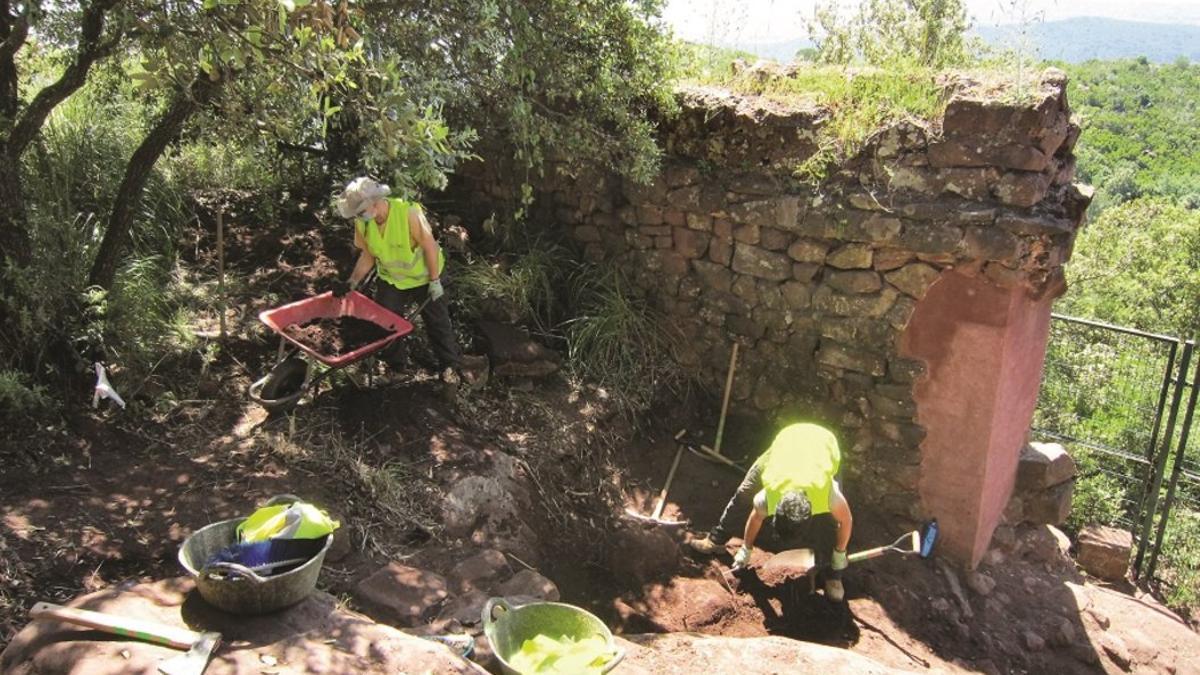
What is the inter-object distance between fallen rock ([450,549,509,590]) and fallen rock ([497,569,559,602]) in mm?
108

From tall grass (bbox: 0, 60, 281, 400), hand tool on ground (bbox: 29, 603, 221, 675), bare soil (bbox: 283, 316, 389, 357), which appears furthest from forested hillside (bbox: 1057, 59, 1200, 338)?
tall grass (bbox: 0, 60, 281, 400)

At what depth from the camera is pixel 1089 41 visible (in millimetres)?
15008

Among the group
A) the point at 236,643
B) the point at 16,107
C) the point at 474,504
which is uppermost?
the point at 16,107

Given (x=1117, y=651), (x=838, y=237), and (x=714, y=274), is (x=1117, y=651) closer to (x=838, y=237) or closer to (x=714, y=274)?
(x=838, y=237)

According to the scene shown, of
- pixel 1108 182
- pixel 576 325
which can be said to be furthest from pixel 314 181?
pixel 1108 182

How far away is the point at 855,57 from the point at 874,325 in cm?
212

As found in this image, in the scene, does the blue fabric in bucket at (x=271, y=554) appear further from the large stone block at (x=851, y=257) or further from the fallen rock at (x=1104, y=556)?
the fallen rock at (x=1104, y=556)

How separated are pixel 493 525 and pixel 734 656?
1.42m

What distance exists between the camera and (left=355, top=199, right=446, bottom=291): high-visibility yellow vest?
4977 millimetres

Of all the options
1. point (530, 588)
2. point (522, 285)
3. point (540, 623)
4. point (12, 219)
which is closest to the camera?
point (540, 623)

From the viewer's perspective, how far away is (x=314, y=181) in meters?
7.09

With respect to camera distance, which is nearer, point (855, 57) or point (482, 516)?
point (482, 516)

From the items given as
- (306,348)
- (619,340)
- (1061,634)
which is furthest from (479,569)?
(1061,634)

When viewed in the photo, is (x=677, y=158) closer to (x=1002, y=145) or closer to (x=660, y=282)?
(x=660, y=282)
